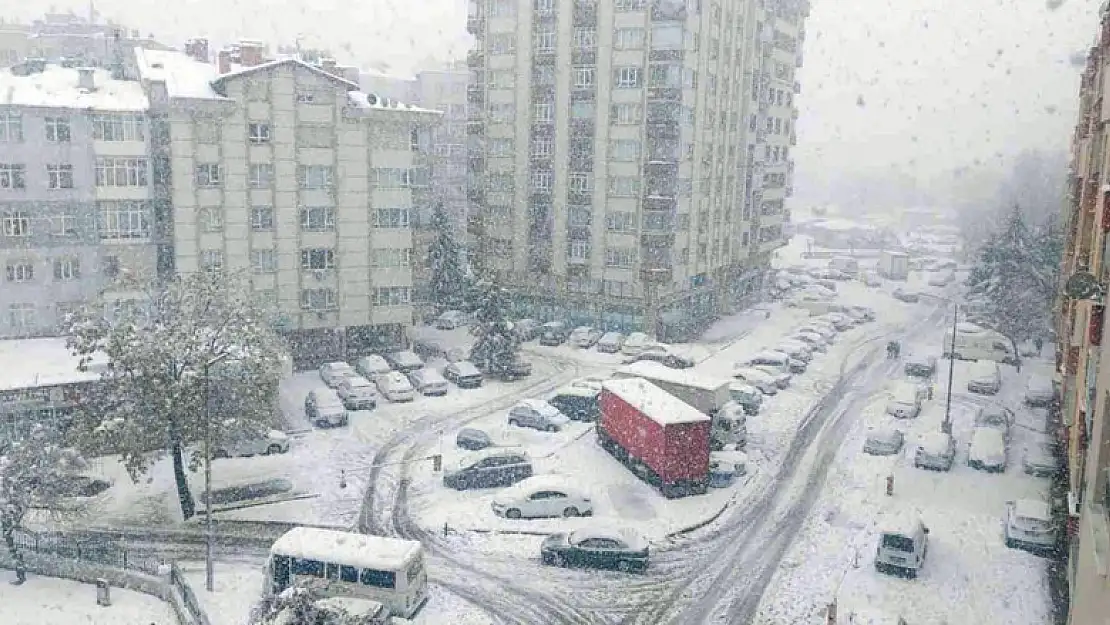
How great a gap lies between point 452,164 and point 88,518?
195 ft

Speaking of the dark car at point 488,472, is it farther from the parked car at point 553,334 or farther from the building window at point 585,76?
the building window at point 585,76

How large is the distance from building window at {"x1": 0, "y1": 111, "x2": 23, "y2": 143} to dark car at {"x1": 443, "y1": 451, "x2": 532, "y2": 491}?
2429 cm

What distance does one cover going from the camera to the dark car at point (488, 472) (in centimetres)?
2991

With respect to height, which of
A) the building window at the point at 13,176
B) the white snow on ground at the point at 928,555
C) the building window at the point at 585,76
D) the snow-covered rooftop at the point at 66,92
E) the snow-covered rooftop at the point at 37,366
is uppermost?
the building window at the point at 585,76

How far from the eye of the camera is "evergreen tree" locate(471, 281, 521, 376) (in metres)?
45.2

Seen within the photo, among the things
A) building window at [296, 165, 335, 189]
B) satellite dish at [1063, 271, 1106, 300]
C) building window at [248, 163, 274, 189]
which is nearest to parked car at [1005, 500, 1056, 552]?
satellite dish at [1063, 271, 1106, 300]

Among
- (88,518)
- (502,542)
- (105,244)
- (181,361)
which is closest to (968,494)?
(502,542)

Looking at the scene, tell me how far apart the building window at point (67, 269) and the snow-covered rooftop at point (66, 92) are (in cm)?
670

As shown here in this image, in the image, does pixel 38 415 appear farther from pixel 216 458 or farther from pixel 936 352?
pixel 936 352

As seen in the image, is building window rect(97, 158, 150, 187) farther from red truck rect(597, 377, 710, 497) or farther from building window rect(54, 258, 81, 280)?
red truck rect(597, 377, 710, 497)

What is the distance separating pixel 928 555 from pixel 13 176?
3818 cm

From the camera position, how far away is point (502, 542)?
2606 cm

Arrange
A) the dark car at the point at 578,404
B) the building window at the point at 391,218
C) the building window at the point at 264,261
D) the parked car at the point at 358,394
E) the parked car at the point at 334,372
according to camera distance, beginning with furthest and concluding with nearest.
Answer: the building window at the point at 391,218 → the building window at the point at 264,261 → the parked car at the point at 334,372 → the parked car at the point at 358,394 → the dark car at the point at 578,404

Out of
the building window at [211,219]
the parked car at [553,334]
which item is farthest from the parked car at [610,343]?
the building window at [211,219]
